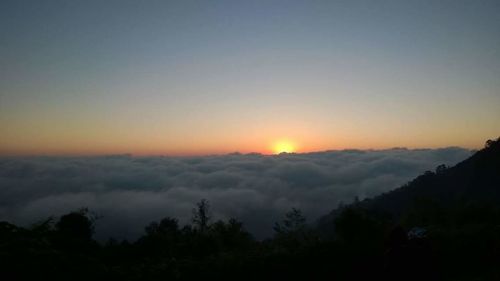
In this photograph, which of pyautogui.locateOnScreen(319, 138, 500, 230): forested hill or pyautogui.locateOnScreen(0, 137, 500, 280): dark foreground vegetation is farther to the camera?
pyautogui.locateOnScreen(319, 138, 500, 230): forested hill

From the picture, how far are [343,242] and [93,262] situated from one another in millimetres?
8529

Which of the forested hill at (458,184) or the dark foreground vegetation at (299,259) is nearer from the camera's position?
the dark foreground vegetation at (299,259)

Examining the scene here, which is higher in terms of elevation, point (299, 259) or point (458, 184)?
point (299, 259)

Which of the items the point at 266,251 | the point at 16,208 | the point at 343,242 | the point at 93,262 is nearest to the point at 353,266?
the point at 343,242

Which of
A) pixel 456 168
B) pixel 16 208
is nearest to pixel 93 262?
pixel 456 168

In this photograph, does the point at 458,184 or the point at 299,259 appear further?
the point at 458,184

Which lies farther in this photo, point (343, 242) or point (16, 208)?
point (16, 208)

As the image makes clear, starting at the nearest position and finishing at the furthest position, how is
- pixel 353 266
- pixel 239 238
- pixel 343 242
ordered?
1. pixel 353 266
2. pixel 343 242
3. pixel 239 238

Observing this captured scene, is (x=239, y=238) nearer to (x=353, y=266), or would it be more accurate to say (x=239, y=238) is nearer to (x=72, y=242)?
(x=72, y=242)

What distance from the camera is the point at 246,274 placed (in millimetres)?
11875

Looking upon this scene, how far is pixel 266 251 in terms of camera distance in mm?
12992

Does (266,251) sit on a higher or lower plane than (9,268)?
lower

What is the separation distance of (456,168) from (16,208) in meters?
175

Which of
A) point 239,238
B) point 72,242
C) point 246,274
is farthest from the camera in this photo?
point 239,238
